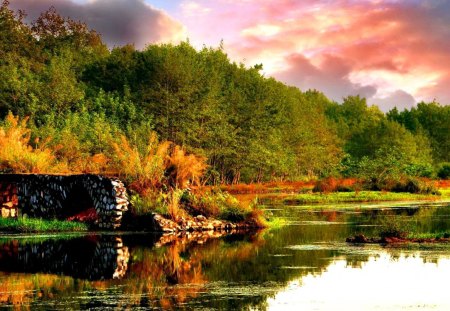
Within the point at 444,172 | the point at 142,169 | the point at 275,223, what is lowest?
the point at 275,223

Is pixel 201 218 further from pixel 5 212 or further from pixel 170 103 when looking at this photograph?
pixel 170 103

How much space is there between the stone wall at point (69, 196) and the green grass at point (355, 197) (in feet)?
75.0

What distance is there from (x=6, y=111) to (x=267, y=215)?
4112 centimetres

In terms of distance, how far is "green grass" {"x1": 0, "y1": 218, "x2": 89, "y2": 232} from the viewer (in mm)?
27562

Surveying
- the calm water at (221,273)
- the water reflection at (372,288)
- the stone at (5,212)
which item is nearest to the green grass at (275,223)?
the calm water at (221,273)

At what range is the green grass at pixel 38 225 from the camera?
27562 mm

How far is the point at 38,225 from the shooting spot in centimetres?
2794

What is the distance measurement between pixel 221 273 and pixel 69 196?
562 inches

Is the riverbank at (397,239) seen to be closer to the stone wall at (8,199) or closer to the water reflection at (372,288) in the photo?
the water reflection at (372,288)

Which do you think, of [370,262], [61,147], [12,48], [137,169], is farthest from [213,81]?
[370,262]

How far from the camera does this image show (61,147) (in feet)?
115

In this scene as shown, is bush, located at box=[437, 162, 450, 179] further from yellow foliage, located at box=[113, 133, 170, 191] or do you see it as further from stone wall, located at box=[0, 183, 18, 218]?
stone wall, located at box=[0, 183, 18, 218]

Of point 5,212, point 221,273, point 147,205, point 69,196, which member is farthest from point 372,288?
point 5,212

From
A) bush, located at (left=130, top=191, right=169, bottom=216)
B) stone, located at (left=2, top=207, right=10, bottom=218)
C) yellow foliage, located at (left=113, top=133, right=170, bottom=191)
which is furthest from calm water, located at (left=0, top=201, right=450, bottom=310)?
stone, located at (left=2, top=207, right=10, bottom=218)
